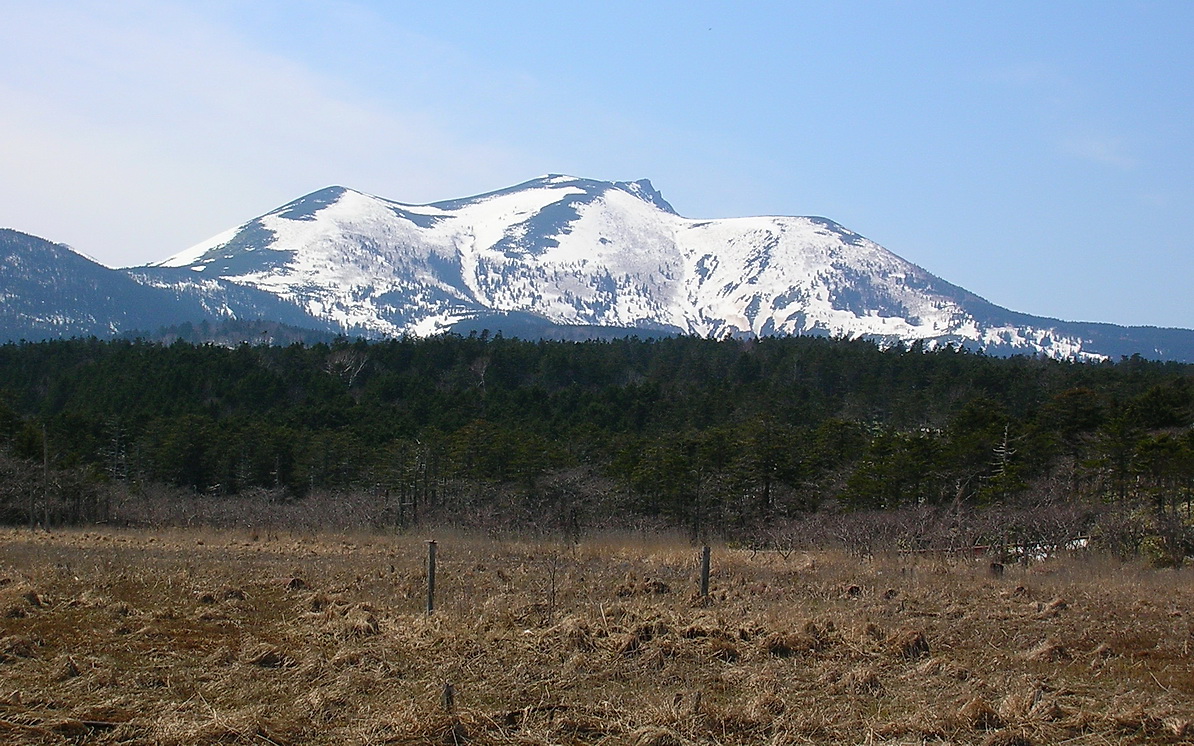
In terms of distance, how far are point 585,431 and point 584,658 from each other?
155 ft

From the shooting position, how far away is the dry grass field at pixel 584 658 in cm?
908

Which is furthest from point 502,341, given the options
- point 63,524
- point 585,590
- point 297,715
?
point 297,715

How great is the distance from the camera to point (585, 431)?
193 ft

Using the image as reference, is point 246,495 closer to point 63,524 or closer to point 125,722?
point 63,524

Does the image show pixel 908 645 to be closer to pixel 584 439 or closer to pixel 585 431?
pixel 584 439

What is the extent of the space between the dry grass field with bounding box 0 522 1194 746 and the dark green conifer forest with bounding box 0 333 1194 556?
1775cm

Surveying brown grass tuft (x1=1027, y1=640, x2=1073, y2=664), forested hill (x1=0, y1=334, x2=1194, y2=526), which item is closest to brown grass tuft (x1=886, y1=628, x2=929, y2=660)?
brown grass tuft (x1=1027, y1=640, x2=1073, y2=664)

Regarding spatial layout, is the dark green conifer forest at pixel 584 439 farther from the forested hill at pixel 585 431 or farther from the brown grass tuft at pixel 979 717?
the brown grass tuft at pixel 979 717

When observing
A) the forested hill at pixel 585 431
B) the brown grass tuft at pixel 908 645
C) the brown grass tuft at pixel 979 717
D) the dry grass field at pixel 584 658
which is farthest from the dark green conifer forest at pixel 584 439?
the brown grass tuft at pixel 979 717

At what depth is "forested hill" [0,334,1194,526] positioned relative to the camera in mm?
43625

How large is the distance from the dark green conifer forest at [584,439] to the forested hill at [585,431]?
159 mm

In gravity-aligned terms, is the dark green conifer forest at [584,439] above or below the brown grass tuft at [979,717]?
below

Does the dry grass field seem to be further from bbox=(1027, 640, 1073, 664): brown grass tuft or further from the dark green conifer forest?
the dark green conifer forest

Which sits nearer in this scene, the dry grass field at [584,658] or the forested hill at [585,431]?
the dry grass field at [584,658]
